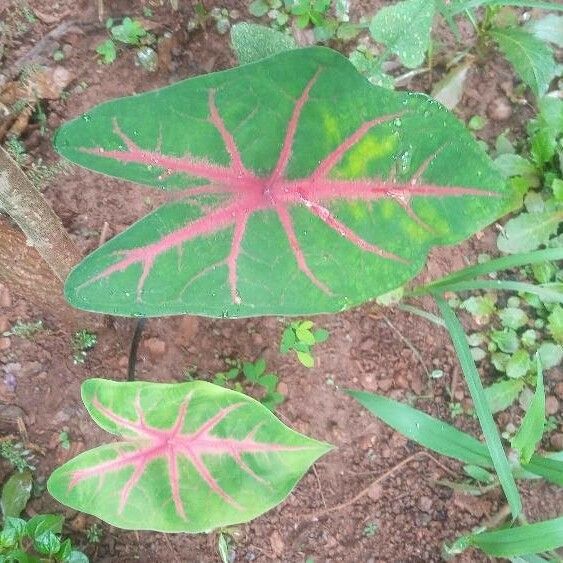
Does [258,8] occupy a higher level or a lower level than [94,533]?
higher

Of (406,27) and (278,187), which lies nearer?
(278,187)

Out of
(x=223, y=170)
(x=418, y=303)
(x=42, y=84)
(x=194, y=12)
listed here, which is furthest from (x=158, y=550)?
(x=194, y=12)

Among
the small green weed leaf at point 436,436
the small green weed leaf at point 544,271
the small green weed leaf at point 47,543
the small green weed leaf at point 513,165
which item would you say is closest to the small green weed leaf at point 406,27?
the small green weed leaf at point 513,165

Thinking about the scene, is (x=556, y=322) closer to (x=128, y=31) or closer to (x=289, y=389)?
(x=289, y=389)

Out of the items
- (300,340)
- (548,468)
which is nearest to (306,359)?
(300,340)

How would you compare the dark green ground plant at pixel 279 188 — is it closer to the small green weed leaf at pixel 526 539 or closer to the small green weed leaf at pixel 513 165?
the small green weed leaf at pixel 526 539

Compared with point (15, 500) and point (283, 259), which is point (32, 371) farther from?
point (283, 259)
